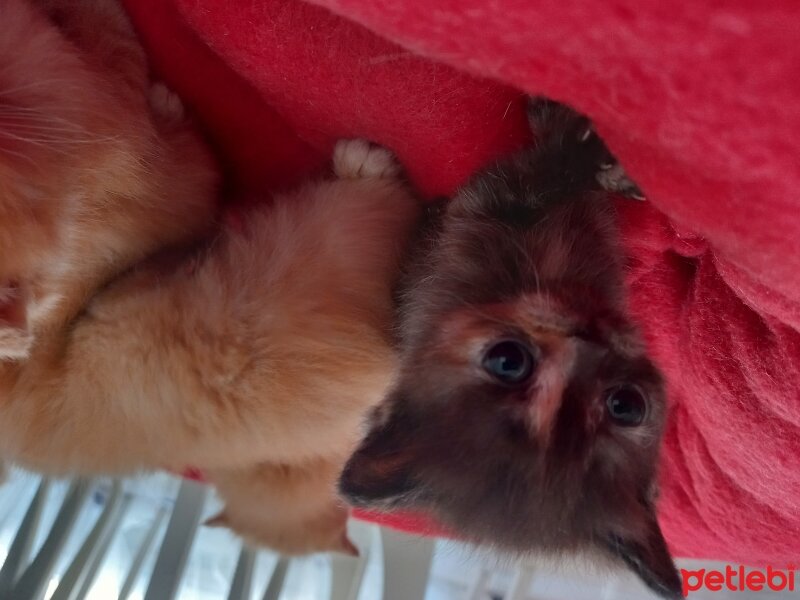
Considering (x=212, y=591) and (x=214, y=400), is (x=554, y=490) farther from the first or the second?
(x=212, y=591)

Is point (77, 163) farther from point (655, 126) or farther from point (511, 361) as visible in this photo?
point (655, 126)

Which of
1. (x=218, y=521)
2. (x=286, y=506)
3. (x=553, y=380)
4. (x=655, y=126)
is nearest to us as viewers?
(x=655, y=126)

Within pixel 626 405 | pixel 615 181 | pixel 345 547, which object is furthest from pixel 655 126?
pixel 345 547

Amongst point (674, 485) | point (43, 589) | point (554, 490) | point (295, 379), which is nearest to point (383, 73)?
point (295, 379)

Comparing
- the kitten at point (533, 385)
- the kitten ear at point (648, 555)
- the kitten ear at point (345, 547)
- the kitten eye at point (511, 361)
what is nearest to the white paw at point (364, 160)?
the kitten at point (533, 385)

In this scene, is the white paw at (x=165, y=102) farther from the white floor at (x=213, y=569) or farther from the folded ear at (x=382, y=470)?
the white floor at (x=213, y=569)
